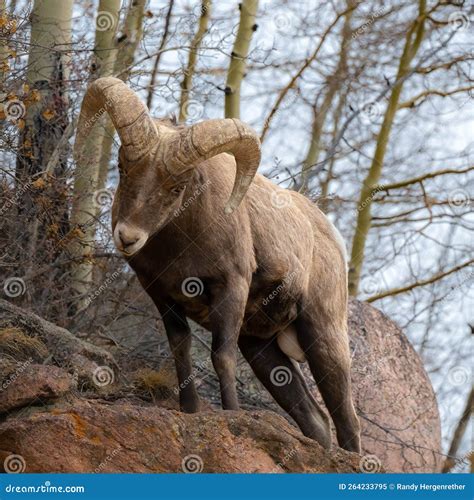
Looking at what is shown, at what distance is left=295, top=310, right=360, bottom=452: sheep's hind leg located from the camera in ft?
31.4

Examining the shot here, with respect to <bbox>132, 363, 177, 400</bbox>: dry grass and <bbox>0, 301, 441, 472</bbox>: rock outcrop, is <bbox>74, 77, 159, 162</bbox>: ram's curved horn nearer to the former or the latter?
<bbox>0, 301, 441, 472</bbox>: rock outcrop

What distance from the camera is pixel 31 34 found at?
12.3 metres

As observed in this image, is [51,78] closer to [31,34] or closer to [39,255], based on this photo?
[31,34]

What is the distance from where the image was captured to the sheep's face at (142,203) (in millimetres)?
7882

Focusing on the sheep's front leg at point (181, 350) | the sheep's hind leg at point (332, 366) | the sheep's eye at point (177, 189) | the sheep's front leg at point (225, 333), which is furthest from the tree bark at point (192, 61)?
the sheep's front leg at point (225, 333)

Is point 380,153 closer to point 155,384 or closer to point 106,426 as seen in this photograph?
point 155,384

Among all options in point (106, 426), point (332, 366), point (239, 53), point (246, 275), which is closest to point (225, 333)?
point (246, 275)

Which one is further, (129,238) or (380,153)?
(380,153)

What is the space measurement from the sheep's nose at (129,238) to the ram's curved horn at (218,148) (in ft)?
1.66

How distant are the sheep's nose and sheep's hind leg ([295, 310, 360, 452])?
2115mm

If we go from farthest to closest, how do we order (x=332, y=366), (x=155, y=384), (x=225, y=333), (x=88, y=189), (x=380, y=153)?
(x=380, y=153) < (x=88, y=189) < (x=155, y=384) < (x=332, y=366) < (x=225, y=333)

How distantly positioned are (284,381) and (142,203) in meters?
2.61

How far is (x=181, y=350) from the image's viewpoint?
877 cm

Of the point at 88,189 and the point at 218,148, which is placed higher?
the point at 88,189
